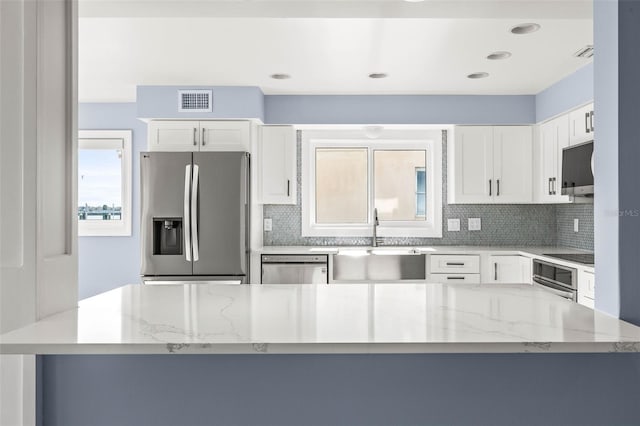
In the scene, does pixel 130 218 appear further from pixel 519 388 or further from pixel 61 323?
pixel 519 388

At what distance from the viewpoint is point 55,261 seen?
52.7 inches

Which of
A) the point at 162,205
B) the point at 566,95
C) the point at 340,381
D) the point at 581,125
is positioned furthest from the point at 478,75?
the point at 340,381

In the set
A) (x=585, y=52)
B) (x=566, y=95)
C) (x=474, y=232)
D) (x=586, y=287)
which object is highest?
(x=585, y=52)

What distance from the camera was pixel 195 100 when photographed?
3.99 metres

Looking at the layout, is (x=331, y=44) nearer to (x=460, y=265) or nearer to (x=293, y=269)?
(x=293, y=269)

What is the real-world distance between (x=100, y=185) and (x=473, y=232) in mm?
3899

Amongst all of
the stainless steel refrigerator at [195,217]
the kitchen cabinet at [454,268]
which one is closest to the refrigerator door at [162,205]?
the stainless steel refrigerator at [195,217]

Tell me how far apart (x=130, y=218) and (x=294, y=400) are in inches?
158

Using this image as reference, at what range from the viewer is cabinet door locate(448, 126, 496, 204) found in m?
4.28

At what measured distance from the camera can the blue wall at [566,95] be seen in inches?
134

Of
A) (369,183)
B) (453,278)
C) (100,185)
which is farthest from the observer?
(100,185)

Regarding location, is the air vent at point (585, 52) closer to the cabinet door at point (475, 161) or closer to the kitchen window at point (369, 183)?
the cabinet door at point (475, 161)

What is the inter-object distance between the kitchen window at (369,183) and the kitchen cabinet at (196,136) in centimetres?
87

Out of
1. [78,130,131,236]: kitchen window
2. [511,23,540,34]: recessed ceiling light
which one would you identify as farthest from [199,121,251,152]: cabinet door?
[511,23,540,34]: recessed ceiling light
